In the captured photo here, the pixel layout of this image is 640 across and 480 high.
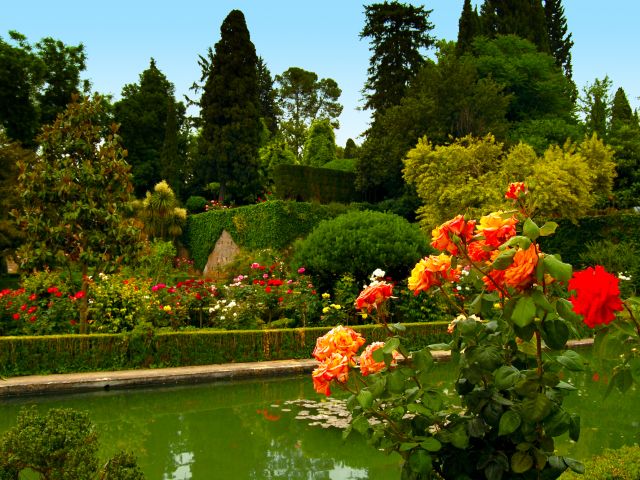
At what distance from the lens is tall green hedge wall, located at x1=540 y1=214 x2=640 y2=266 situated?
17.3 meters

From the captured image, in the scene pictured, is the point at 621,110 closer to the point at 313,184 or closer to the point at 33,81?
the point at 313,184

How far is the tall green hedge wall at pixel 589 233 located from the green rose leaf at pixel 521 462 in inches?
662

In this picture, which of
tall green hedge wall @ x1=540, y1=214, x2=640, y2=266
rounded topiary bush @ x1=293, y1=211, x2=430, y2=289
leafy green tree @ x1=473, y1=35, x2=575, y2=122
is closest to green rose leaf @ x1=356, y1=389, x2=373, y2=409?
rounded topiary bush @ x1=293, y1=211, x2=430, y2=289

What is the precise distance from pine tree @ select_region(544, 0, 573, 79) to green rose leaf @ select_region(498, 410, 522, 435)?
1677 inches

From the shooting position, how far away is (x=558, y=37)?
1591 inches

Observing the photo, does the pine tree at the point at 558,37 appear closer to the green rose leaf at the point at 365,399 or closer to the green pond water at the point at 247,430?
the green pond water at the point at 247,430

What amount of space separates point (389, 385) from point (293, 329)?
274 inches

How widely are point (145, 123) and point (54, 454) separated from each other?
34.7m

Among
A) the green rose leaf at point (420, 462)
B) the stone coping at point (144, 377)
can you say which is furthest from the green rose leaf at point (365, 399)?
the stone coping at point (144, 377)

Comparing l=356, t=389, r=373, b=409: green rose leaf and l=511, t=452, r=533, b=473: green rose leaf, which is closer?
l=511, t=452, r=533, b=473: green rose leaf

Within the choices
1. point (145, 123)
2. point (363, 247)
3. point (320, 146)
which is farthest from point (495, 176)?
point (145, 123)

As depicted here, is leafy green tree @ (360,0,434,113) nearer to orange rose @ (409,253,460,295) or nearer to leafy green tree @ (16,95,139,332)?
leafy green tree @ (16,95,139,332)

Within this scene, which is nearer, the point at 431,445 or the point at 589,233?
the point at 431,445

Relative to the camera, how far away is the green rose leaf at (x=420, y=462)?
2.15 m
